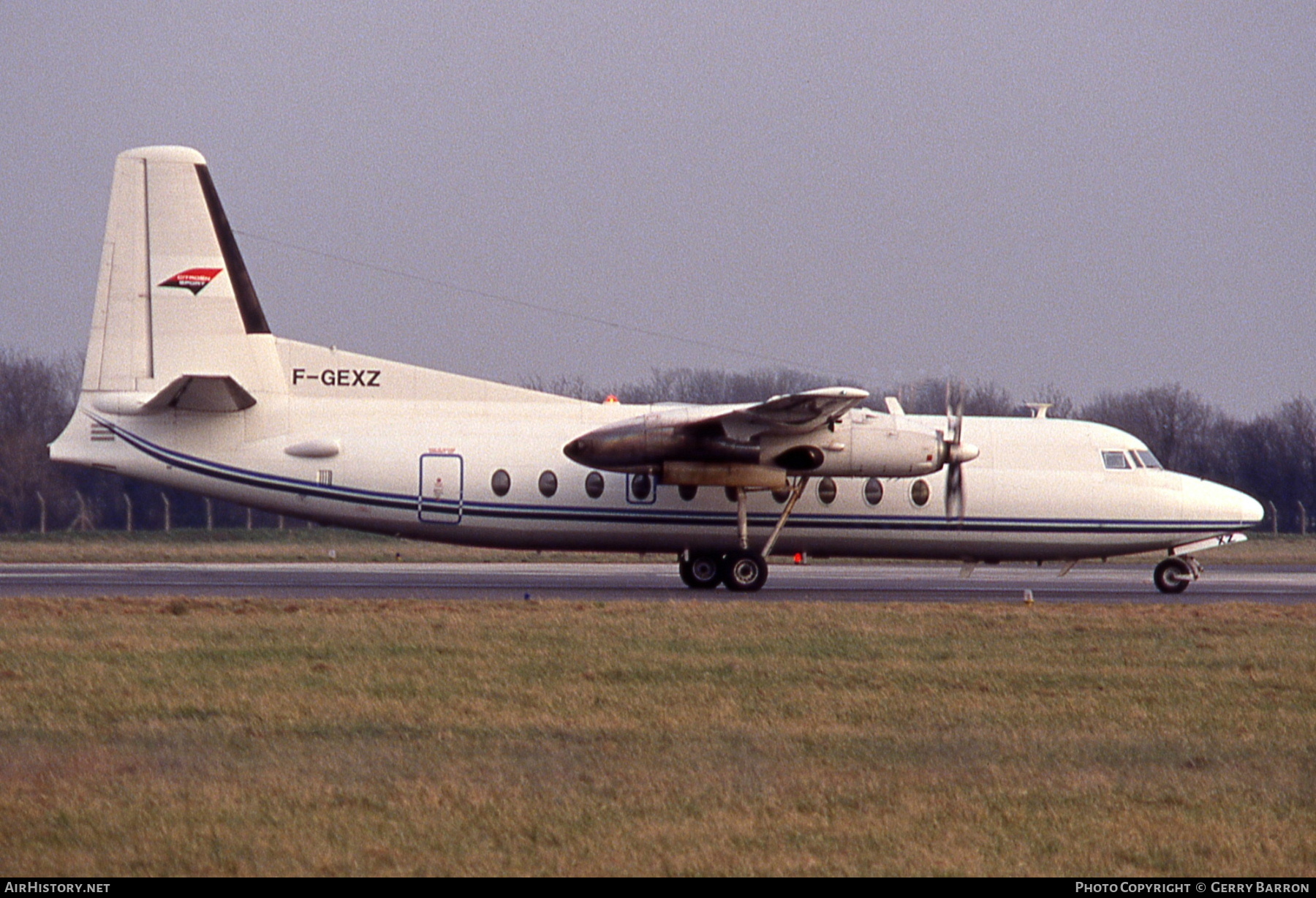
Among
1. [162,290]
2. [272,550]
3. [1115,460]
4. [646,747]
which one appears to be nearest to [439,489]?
[162,290]

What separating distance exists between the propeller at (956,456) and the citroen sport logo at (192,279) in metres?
12.9

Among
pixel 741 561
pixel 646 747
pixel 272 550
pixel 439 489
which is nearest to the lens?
pixel 646 747

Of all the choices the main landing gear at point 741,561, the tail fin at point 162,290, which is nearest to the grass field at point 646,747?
the main landing gear at point 741,561

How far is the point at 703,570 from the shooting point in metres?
24.0

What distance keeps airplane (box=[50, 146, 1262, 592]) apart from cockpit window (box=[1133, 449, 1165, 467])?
1.83 meters

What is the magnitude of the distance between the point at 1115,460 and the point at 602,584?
989cm

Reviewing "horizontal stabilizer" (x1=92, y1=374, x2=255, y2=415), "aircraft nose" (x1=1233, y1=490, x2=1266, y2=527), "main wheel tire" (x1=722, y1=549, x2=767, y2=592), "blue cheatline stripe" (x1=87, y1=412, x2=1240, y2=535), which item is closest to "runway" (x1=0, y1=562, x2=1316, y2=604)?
"main wheel tire" (x1=722, y1=549, x2=767, y2=592)

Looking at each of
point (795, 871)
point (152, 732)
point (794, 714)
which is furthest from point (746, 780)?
point (152, 732)

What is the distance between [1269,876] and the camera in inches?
261

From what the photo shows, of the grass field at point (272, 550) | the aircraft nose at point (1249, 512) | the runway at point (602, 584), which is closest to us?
the runway at point (602, 584)

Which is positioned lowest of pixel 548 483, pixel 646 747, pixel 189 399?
pixel 646 747

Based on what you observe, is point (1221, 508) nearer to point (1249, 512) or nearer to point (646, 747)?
point (1249, 512)

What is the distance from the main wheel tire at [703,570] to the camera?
2397cm

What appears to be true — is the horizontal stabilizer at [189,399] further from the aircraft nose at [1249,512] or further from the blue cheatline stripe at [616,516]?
the aircraft nose at [1249,512]
